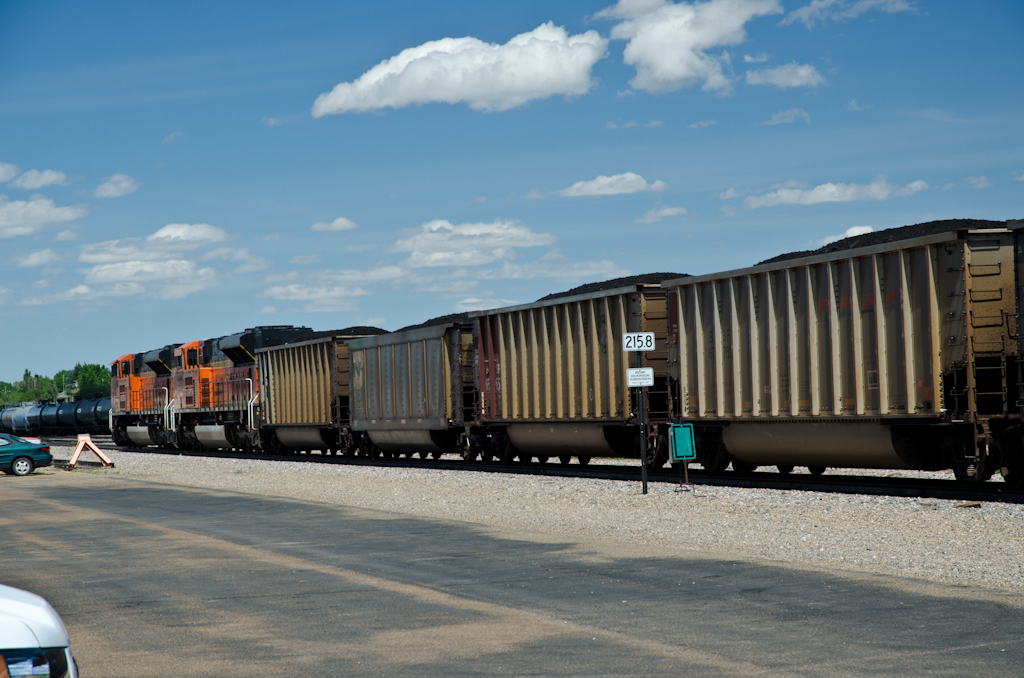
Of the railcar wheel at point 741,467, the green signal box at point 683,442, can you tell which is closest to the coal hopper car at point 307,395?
the railcar wheel at point 741,467

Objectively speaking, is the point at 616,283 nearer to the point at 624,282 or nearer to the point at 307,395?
the point at 624,282

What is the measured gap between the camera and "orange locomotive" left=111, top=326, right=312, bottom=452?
40.9 metres

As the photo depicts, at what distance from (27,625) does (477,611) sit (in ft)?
14.8

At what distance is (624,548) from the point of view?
1189 centimetres

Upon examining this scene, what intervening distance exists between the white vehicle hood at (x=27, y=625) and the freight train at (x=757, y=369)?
13591 millimetres

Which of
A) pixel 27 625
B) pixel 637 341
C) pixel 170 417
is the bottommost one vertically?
pixel 27 625

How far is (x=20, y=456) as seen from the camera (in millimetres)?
29984

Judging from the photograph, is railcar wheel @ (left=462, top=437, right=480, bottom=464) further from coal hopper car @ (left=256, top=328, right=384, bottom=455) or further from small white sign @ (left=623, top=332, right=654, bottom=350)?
small white sign @ (left=623, top=332, right=654, bottom=350)

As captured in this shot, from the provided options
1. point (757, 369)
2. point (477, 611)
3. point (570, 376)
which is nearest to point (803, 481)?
point (757, 369)

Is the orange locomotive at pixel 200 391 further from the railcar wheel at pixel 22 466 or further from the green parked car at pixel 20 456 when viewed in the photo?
the railcar wheel at pixel 22 466

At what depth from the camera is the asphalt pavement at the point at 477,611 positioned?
21.8 ft

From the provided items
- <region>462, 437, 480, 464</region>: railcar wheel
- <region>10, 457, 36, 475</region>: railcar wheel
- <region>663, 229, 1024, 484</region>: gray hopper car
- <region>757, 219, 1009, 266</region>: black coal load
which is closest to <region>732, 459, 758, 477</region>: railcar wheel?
<region>663, 229, 1024, 484</region>: gray hopper car

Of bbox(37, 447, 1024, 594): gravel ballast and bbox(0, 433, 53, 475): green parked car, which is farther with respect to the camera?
bbox(0, 433, 53, 475): green parked car

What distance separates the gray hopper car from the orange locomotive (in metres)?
24.3
